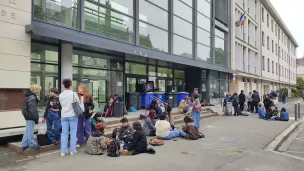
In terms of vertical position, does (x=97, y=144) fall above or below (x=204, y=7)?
below

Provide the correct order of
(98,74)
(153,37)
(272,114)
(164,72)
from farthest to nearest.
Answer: (164,72) → (272,114) → (153,37) → (98,74)

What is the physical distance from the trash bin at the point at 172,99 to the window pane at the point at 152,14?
166 inches

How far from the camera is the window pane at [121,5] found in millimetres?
11808

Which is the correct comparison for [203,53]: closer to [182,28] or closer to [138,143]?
[182,28]

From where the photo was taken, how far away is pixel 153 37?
14812 millimetres

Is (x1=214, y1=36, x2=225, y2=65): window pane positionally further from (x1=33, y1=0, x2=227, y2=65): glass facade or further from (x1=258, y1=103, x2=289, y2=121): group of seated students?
(x1=258, y1=103, x2=289, y2=121): group of seated students

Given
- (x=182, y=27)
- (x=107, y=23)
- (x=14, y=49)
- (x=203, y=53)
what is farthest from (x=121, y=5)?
(x=203, y=53)

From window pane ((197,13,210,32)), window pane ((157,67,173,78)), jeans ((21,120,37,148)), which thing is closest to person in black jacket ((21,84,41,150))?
jeans ((21,120,37,148))

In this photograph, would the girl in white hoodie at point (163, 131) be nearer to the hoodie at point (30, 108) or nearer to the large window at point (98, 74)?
the hoodie at point (30, 108)

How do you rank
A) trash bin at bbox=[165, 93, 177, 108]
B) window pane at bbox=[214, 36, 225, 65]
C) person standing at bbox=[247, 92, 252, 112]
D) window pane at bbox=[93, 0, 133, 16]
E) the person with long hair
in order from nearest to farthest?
the person with long hair
window pane at bbox=[93, 0, 133, 16]
trash bin at bbox=[165, 93, 177, 108]
person standing at bbox=[247, 92, 252, 112]
window pane at bbox=[214, 36, 225, 65]

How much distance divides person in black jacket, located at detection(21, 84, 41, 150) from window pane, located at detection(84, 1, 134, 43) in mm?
4761

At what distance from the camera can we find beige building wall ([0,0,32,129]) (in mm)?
7516

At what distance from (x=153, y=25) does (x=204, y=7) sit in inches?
289

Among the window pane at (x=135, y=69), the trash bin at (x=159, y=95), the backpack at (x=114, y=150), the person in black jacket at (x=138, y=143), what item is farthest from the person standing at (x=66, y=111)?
the trash bin at (x=159, y=95)
